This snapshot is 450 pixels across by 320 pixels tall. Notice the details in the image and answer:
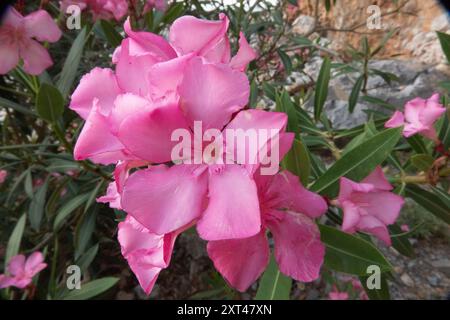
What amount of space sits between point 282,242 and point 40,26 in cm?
84

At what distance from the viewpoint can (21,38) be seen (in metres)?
0.90

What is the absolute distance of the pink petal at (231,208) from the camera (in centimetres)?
36

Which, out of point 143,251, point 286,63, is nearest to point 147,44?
point 143,251

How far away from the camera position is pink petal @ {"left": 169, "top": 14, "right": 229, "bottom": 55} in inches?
16.9

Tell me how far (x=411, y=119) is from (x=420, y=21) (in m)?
5.59

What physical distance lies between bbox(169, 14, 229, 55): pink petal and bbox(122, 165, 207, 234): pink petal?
0.15m

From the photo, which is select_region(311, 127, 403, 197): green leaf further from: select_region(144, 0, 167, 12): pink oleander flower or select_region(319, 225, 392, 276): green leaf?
select_region(144, 0, 167, 12): pink oleander flower

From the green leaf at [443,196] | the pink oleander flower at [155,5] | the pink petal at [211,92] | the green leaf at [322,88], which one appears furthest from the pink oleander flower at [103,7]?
the green leaf at [443,196]

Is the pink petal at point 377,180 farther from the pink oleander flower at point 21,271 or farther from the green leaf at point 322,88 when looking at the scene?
the pink oleander flower at point 21,271

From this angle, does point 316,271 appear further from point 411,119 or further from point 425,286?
point 425,286

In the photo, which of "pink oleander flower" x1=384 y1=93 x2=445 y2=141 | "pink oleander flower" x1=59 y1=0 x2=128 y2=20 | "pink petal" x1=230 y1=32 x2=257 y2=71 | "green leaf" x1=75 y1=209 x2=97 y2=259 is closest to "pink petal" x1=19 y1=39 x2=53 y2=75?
"pink oleander flower" x1=59 y1=0 x2=128 y2=20

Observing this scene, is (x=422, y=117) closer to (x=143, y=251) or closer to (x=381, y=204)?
(x=381, y=204)

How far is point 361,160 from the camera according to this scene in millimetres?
596

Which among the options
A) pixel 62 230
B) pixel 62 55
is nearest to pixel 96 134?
pixel 62 230
